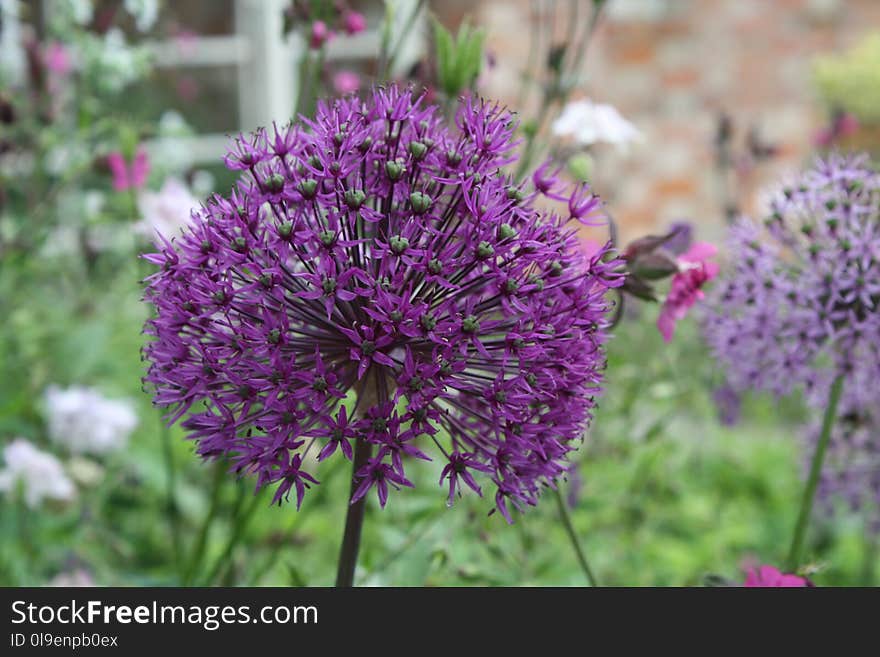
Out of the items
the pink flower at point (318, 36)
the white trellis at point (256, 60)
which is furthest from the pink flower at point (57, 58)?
the white trellis at point (256, 60)

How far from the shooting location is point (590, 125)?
1.75 meters

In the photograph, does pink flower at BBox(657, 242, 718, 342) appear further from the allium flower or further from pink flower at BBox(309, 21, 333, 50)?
pink flower at BBox(309, 21, 333, 50)

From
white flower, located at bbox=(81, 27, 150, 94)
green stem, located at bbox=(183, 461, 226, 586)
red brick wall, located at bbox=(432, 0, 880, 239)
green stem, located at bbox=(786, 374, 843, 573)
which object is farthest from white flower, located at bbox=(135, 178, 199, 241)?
red brick wall, located at bbox=(432, 0, 880, 239)

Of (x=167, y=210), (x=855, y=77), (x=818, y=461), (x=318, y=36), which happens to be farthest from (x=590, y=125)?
(x=855, y=77)

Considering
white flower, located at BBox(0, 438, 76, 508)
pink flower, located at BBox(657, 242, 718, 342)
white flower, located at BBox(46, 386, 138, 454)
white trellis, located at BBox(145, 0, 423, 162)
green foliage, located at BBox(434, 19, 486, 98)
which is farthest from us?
white trellis, located at BBox(145, 0, 423, 162)

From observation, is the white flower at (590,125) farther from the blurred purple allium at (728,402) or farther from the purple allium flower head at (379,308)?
the purple allium flower head at (379,308)

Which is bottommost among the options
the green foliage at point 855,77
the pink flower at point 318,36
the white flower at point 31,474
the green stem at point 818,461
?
the green stem at point 818,461

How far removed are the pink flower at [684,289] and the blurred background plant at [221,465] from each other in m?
0.03

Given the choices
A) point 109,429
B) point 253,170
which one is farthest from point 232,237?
point 109,429

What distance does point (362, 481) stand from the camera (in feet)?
3.12

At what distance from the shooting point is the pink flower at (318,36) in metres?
1.49

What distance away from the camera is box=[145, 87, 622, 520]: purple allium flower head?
0.95 metres

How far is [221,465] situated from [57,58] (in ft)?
5.61
